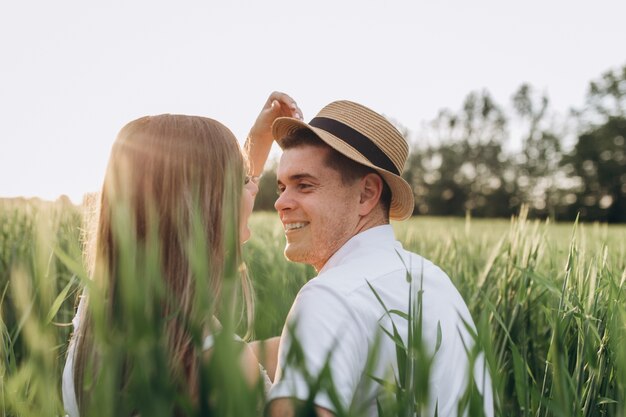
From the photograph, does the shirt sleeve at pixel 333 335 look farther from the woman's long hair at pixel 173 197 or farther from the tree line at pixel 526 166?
the tree line at pixel 526 166

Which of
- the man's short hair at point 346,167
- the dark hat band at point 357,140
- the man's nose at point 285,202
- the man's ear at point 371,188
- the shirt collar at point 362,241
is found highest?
the dark hat band at point 357,140

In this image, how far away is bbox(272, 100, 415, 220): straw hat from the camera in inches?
81.7

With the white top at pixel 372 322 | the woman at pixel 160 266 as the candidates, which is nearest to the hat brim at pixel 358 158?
the woman at pixel 160 266

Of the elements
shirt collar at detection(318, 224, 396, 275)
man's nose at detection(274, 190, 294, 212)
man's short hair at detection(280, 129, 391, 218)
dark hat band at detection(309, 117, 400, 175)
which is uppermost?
dark hat band at detection(309, 117, 400, 175)

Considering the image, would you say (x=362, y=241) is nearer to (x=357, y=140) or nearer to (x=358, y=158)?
(x=358, y=158)

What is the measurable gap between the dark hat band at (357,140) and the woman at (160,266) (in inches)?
18.8

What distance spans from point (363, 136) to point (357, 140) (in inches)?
1.1

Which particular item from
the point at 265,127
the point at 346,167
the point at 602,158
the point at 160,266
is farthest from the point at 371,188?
the point at 602,158

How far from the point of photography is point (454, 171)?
193ft

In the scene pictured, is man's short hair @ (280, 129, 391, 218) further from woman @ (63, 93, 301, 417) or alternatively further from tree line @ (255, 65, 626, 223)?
tree line @ (255, 65, 626, 223)

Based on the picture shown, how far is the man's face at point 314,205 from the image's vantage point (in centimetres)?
209

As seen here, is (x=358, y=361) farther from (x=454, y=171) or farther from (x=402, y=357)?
(x=454, y=171)

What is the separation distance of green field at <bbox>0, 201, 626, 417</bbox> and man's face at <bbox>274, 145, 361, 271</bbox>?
179 mm

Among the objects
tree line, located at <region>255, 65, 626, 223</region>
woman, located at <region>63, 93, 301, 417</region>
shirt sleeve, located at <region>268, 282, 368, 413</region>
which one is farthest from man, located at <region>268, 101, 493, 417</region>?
tree line, located at <region>255, 65, 626, 223</region>
